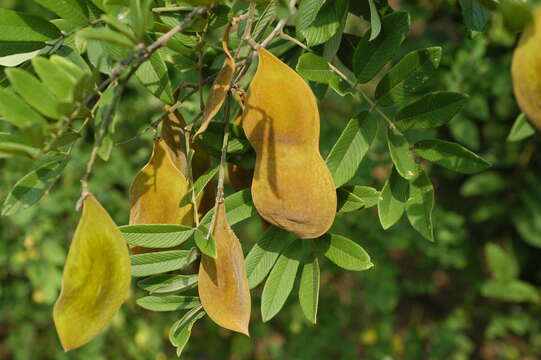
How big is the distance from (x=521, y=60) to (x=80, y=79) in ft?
1.54

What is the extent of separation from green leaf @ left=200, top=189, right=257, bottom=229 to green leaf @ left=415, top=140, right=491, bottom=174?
26cm

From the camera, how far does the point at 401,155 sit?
0.91 meters

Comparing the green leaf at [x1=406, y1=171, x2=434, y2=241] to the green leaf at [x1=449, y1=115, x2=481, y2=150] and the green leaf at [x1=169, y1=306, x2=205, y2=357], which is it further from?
the green leaf at [x1=449, y1=115, x2=481, y2=150]

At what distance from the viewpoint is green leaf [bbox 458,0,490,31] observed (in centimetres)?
88

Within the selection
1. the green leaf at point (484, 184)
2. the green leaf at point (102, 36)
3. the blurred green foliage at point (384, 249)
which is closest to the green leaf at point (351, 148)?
the green leaf at point (102, 36)

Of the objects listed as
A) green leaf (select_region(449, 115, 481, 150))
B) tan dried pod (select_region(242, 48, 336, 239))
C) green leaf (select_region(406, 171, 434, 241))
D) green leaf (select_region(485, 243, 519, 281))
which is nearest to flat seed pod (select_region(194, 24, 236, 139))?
tan dried pod (select_region(242, 48, 336, 239))

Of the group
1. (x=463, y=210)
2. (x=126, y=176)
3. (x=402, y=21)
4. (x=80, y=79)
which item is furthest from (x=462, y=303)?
(x=80, y=79)

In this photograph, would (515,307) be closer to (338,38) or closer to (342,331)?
(342,331)

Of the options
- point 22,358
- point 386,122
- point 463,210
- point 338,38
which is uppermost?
point 338,38

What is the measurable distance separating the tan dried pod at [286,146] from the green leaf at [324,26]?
0.14 meters

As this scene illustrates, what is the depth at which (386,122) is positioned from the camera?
3.13 ft

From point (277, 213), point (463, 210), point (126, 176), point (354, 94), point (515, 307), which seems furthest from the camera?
point (515, 307)

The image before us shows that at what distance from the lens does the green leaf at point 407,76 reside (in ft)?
2.77

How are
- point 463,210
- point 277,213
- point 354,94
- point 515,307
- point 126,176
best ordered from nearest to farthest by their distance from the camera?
point 277,213, point 354,94, point 126,176, point 463,210, point 515,307
